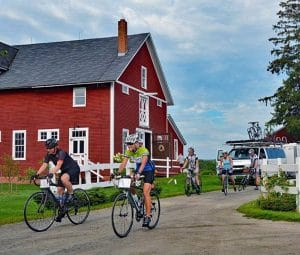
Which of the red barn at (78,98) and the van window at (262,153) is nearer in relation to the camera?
the van window at (262,153)

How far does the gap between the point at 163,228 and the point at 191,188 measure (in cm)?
1252

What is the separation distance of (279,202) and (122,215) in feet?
18.4

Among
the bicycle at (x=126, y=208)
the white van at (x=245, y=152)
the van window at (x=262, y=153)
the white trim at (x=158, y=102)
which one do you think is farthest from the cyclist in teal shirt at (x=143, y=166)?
the white trim at (x=158, y=102)

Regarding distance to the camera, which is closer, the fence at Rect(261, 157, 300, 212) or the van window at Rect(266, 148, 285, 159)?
the fence at Rect(261, 157, 300, 212)

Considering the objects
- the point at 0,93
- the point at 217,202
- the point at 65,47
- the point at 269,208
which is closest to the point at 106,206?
the point at 217,202

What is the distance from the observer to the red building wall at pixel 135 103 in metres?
36.7

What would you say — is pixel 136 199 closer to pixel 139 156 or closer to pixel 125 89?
pixel 139 156

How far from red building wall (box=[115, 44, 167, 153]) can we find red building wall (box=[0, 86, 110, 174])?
95cm

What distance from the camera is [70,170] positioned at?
42.3 ft

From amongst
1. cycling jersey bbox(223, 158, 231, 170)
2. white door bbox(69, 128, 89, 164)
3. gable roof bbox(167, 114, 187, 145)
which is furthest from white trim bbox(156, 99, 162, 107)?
cycling jersey bbox(223, 158, 231, 170)

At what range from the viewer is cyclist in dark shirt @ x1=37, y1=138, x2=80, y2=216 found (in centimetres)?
1262

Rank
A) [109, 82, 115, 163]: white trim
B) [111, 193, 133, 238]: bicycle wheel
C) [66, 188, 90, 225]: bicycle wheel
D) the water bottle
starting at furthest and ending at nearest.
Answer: [109, 82, 115, 163]: white trim, [66, 188, 90, 225]: bicycle wheel, the water bottle, [111, 193, 133, 238]: bicycle wheel

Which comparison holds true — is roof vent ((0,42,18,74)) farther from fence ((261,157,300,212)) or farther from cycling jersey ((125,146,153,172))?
cycling jersey ((125,146,153,172))

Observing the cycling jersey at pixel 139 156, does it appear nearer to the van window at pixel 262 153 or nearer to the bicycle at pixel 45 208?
the bicycle at pixel 45 208
